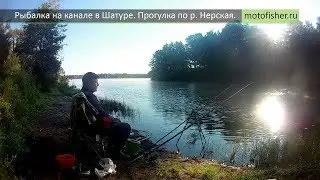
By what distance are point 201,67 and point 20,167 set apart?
317 ft

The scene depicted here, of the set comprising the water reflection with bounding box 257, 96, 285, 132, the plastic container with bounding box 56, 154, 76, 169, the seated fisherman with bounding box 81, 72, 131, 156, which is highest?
the seated fisherman with bounding box 81, 72, 131, 156

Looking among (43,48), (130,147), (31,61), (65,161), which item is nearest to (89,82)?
(130,147)

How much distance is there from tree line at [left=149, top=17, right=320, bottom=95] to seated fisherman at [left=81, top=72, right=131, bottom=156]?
1149 inches

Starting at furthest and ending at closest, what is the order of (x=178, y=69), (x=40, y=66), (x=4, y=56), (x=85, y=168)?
(x=178, y=69) → (x=40, y=66) → (x=4, y=56) → (x=85, y=168)

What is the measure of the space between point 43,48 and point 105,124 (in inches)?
950

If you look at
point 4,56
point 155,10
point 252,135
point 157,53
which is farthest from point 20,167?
point 157,53

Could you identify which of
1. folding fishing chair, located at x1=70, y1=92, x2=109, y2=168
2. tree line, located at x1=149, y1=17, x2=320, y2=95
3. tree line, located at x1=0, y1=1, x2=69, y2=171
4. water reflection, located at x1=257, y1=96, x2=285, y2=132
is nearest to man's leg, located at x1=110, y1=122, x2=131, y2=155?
folding fishing chair, located at x1=70, y1=92, x2=109, y2=168

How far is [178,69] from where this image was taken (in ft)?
376

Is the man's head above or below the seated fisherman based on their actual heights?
above

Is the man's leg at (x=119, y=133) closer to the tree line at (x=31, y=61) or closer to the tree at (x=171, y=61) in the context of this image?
the tree line at (x=31, y=61)

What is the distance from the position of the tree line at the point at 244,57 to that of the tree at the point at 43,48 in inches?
1002

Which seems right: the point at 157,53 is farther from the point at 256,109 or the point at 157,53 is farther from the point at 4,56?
the point at 4,56

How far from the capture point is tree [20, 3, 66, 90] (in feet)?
90.3

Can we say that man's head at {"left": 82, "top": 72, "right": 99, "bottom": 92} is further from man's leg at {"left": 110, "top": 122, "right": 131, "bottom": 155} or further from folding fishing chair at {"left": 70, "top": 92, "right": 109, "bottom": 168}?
man's leg at {"left": 110, "top": 122, "right": 131, "bottom": 155}
